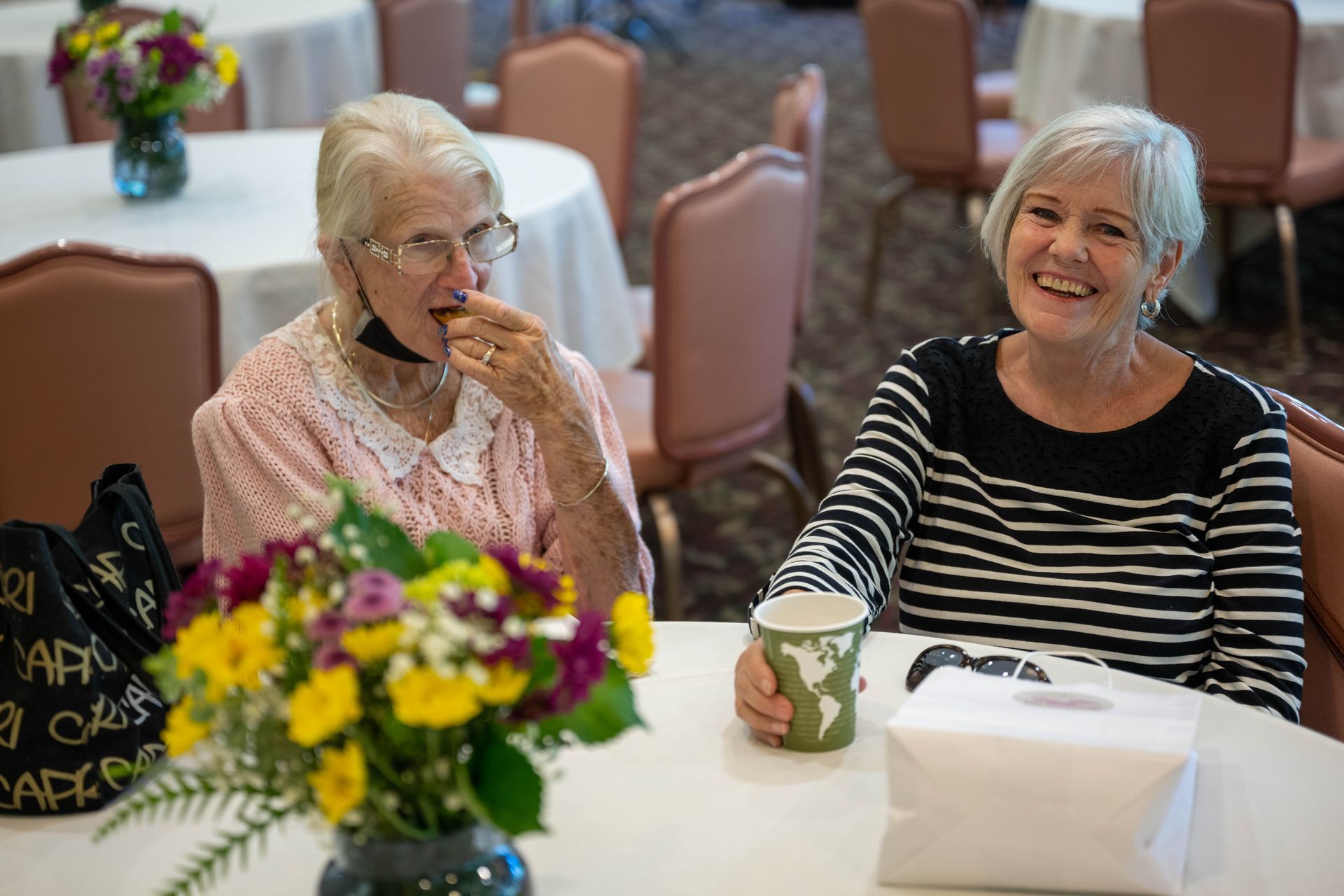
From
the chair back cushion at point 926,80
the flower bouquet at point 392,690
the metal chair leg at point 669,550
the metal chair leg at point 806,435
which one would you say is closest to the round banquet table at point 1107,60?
the chair back cushion at point 926,80

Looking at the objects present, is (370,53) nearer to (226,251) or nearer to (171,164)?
(171,164)

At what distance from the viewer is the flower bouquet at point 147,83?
3.12 meters

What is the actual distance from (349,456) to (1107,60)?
3.94 m

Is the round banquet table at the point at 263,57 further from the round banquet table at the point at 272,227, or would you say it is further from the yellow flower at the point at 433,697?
→ the yellow flower at the point at 433,697

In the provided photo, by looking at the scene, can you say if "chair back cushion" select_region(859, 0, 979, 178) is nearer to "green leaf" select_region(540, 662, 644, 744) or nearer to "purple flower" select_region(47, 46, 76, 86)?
"purple flower" select_region(47, 46, 76, 86)

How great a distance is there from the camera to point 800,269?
3146 millimetres

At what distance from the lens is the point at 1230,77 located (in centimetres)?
418

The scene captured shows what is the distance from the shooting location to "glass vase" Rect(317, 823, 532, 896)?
90 centimetres

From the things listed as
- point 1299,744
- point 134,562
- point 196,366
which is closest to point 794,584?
point 1299,744

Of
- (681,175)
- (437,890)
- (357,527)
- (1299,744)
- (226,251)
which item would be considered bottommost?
(681,175)

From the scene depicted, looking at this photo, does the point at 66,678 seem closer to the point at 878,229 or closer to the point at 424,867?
the point at 424,867

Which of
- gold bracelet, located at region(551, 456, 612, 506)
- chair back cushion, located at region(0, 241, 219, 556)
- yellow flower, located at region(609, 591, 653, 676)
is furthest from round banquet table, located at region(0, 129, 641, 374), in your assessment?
yellow flower, located at region(609, 591, 653, 676)

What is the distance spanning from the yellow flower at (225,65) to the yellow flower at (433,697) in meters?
2.75

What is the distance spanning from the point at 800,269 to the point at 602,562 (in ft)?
4.85
